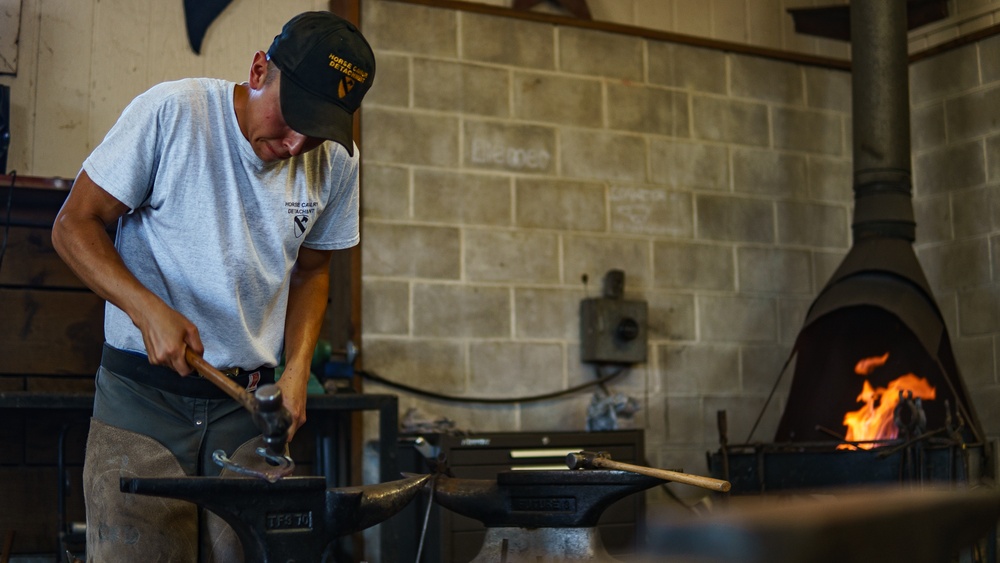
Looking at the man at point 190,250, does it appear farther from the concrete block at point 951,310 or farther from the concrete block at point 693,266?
the concrete block at point 951,310

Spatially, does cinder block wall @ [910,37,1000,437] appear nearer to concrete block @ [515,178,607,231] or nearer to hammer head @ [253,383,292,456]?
concrete block @ [515,178,607,231]

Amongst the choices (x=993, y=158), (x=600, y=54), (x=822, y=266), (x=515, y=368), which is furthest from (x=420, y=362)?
(x=993, y=158)

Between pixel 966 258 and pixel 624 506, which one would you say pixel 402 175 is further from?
pixel 966 258

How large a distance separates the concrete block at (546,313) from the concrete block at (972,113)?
70.4 inches

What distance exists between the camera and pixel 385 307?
13.4ft

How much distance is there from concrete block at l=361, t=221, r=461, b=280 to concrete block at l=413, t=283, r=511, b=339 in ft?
0.20

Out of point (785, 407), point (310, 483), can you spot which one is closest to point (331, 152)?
point (310, 483)

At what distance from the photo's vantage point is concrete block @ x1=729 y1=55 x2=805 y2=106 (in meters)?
4.81

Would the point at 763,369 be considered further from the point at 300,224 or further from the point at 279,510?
the point at 279,510

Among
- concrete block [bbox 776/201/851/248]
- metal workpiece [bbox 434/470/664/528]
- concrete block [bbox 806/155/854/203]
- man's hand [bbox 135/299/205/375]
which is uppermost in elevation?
concrete block [bbox 806/155/854/203]

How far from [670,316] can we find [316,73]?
113 inches

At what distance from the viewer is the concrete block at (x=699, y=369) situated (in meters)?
4.54

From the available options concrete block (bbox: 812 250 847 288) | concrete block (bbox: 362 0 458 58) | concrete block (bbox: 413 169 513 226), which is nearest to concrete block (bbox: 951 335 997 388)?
concrete block (bbox: 812 250 847 288)

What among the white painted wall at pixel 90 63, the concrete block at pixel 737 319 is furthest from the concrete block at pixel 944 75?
the white painted wall at pixel 90 63
